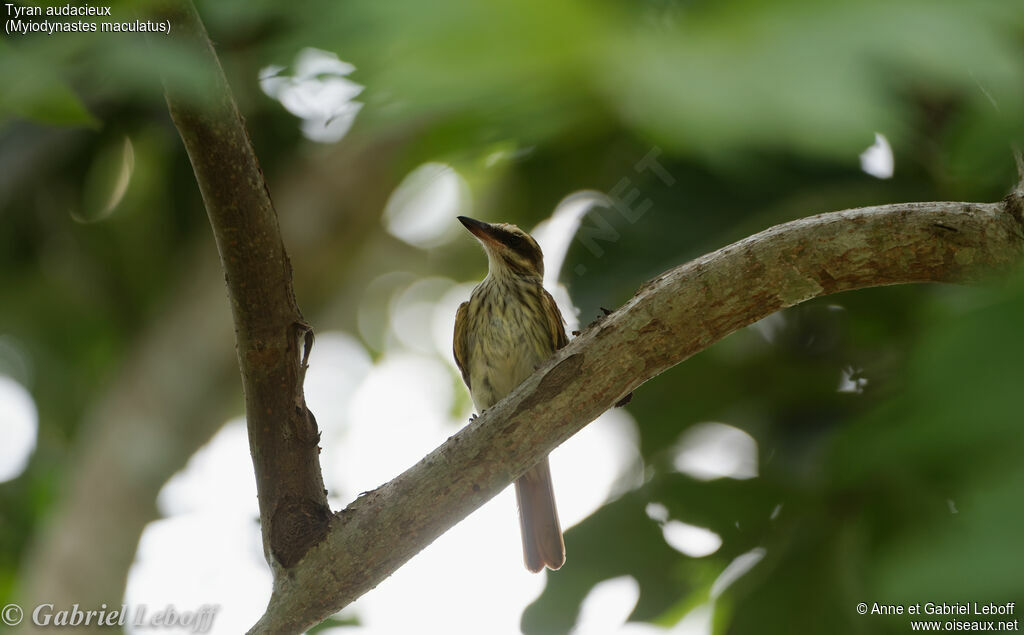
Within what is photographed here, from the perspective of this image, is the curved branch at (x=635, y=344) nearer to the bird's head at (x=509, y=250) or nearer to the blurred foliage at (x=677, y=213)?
the blurred foliage at (x=677, y=213)

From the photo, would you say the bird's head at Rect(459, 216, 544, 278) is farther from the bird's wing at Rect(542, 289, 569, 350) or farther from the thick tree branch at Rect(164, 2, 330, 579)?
the thick tree branch at Rect(164, 2, 330, 579)

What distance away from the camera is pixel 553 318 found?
440cm

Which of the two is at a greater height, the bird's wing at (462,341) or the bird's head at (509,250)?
the bird's head at (509,250)

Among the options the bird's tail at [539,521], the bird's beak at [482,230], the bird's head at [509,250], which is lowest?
the bird's tail at [539,521]

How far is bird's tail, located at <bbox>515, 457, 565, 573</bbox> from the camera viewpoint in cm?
368

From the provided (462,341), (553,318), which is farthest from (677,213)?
(462,341)

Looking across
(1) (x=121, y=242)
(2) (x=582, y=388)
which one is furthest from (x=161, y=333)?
(2) (x=582, y=388)

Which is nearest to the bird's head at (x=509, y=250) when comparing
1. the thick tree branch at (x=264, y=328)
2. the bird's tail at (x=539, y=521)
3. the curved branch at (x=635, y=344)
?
the bird's tail at (x=539, y=521)

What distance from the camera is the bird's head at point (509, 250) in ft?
14.6

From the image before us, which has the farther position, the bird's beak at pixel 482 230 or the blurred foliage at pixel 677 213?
the bird's beak at pixel 482 230

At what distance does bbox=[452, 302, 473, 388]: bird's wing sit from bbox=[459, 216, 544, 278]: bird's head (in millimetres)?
242

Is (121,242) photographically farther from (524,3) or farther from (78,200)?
(524,3)

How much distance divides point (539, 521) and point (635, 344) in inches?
77.7

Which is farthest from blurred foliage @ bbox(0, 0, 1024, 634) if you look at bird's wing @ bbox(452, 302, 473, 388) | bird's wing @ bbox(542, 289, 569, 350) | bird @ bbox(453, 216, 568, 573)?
bird's wing @ bbox(452, 302, 473, 388)
